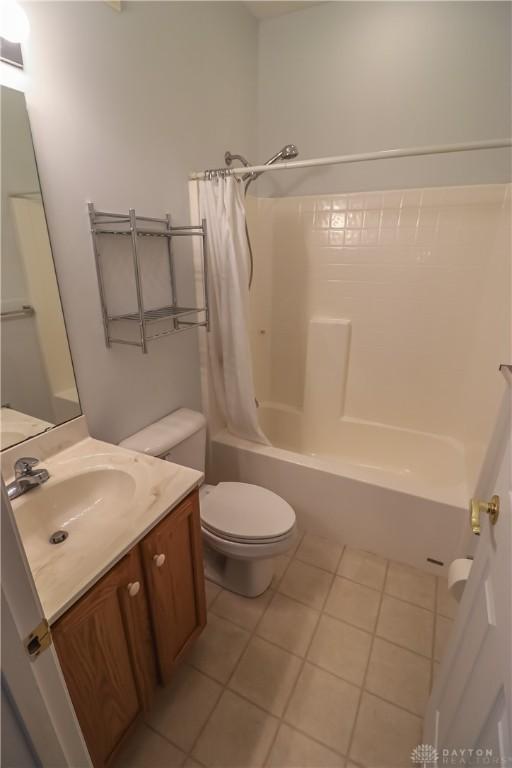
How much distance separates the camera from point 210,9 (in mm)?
1573

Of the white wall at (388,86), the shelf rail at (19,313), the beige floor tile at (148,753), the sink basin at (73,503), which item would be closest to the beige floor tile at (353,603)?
the beige floor tile at (148,753)

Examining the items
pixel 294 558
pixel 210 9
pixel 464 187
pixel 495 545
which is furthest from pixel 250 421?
pixel 210 9

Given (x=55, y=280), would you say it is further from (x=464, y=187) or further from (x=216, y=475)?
(x=464, y=187)

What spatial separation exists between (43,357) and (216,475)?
4.06 feet

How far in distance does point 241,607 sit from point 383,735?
649mm

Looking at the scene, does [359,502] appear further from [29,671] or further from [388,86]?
[388,86]

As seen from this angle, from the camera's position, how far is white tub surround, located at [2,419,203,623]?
780 millimetres

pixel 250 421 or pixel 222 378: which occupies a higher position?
pixel 222 378

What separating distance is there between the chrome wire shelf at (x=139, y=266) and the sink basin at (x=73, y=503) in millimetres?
474

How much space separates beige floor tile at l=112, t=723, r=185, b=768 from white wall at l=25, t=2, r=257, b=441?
99 centimetres

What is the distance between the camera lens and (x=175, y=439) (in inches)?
59.7

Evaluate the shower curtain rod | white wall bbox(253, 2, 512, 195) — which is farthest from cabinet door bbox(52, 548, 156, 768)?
white wall bbox(253, 2, 512, 195)

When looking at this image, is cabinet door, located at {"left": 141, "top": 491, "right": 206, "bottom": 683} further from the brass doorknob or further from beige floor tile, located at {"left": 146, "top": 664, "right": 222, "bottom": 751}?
the brass doorknob

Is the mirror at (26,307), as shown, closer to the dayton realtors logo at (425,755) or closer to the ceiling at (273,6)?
the dayton realtors logo at (425,755)
